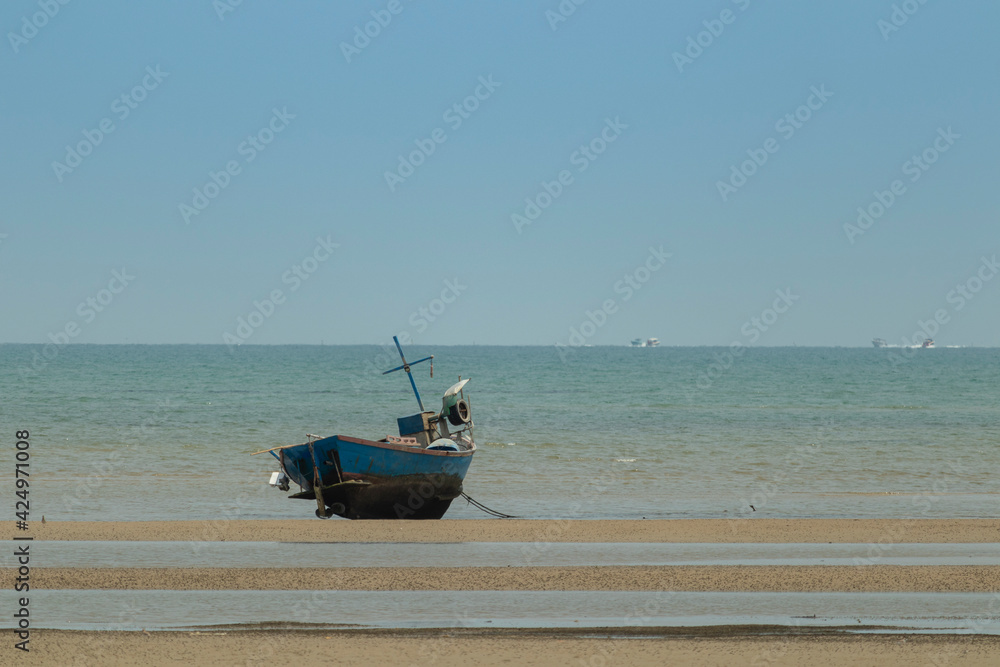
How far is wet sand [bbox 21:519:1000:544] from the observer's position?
18.0m

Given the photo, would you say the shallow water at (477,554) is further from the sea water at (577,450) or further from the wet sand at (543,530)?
the sea water at (577,450)

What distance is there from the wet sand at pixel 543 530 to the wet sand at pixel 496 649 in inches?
274

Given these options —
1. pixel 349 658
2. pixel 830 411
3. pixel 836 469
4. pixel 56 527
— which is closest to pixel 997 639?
pixel 349 658

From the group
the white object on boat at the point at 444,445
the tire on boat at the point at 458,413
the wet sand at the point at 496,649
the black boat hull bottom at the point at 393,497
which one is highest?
the tire on boat at the point at 458,413

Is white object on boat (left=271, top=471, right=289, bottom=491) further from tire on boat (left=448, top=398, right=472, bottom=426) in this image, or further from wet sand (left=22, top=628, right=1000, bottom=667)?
wet sand (left=22, top=628, right=1000, bottom=667)

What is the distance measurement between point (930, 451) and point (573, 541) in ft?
71.9

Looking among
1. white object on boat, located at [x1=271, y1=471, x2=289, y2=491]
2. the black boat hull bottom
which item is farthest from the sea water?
white object on boat, located at [x1=271, y1=471, x2=289, y2=491]

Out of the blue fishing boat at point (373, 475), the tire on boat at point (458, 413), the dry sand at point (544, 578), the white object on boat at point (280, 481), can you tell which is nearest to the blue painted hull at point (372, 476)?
the blue fishing boat at point (373, 475)

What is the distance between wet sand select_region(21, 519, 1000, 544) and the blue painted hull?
498mm

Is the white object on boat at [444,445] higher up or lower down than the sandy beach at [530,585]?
higher up

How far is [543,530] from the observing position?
63.0 ft

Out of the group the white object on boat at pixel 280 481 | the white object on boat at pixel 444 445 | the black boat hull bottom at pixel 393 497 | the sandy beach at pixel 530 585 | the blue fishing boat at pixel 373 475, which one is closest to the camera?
the sandy beach at pixel 530 585

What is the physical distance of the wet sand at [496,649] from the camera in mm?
10094

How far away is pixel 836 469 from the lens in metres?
30.3
